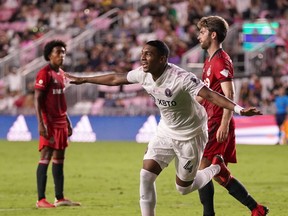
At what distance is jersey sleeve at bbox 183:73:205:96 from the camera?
806cm

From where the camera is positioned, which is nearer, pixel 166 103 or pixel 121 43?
pixel 166 103

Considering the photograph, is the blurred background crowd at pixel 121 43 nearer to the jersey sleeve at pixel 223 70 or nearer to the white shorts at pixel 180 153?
the jersey sleeve at pixel 223 70

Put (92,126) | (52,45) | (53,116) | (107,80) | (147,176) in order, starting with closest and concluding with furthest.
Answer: (147,176), (107,80), (52,45), (53,116), (92,126)

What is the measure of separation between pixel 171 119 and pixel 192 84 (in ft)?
1.89

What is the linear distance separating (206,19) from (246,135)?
15.1 m

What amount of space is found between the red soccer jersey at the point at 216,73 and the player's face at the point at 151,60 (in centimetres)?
96

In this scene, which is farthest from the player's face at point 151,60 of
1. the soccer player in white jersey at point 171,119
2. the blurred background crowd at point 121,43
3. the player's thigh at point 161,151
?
the blurred background crowd at point 121,43

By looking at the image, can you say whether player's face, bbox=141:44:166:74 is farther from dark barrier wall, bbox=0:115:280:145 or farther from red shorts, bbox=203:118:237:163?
dark barrier wall, bbox=0:115:280:145

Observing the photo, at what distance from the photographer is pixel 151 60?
820 centimetres

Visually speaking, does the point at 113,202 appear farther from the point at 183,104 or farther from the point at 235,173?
the point at 235,173

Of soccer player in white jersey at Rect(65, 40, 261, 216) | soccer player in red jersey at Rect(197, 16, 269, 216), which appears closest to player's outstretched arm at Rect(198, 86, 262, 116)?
soccer player in white jersey at Rect(65, 40, 261, 216)

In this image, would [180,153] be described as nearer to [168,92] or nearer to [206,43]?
[168,92]

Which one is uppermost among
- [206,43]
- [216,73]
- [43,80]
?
[206,43]

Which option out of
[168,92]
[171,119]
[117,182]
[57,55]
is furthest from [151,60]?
[117,182]
